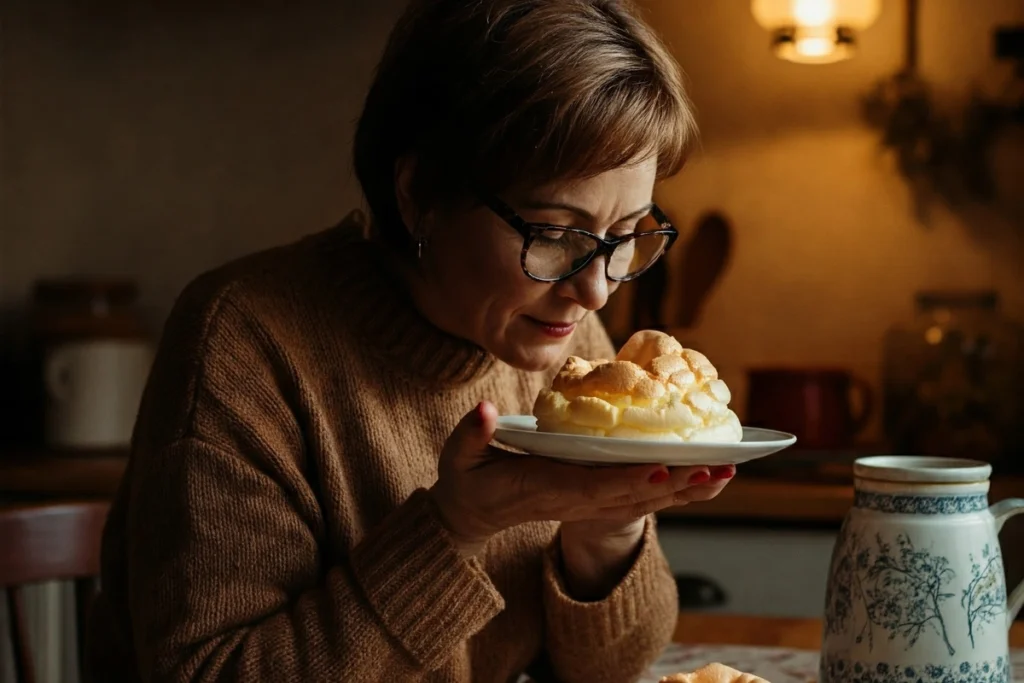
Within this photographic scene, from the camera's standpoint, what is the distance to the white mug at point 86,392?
8.39 ft

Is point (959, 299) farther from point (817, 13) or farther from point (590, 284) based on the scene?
point (590, 284)

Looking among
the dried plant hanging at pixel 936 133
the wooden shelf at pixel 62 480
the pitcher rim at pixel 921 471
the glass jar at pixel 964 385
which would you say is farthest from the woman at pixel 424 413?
the dried plant hanging at pixel 936 133

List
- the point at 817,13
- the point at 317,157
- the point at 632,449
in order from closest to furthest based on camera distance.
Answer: the point at 632,449
the point at 817,13
the point at 317,157

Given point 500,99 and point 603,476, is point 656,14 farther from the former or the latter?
point 603,476

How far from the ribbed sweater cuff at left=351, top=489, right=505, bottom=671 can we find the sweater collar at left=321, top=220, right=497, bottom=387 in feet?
0.74

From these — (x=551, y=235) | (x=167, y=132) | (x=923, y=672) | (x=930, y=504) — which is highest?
(x=167, y=132)

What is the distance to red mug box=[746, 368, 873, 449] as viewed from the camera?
7.72ft

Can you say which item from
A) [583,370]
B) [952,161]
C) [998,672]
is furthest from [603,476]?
[952,161]

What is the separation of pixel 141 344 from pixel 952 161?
1.73 m

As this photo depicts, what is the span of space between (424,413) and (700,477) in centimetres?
44

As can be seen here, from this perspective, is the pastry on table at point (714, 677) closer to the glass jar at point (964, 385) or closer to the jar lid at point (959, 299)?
the glass jar at point (964, 385)

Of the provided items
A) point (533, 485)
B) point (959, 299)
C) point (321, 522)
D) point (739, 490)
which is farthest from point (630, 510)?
point (959, 299)

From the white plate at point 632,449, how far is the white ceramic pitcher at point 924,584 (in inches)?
4.1

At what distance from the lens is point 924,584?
915 mm
